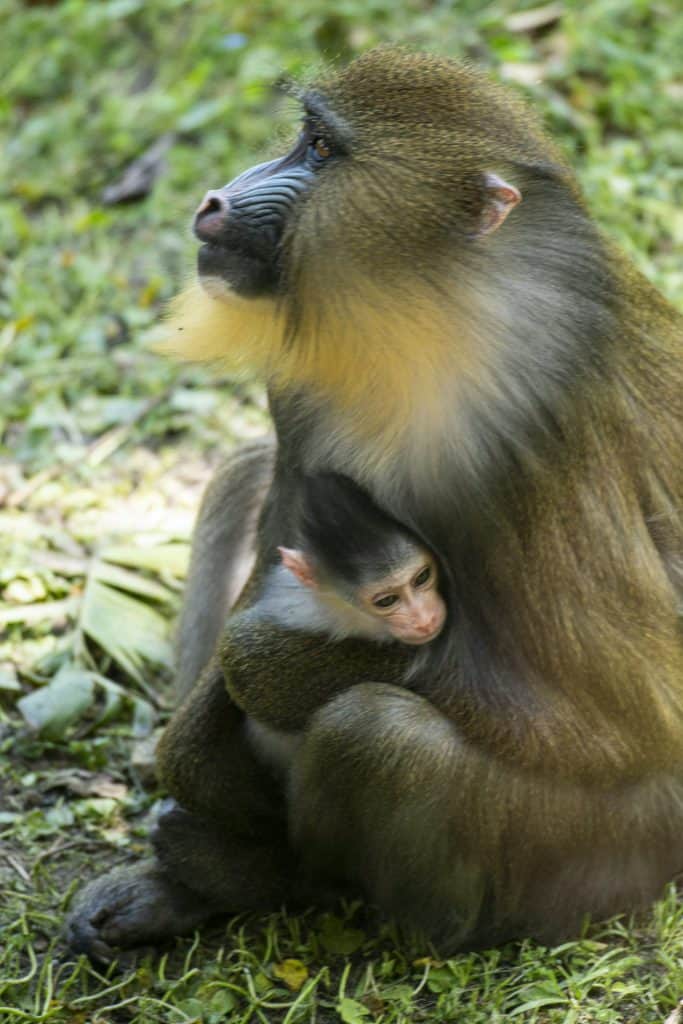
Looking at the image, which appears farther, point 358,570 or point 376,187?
point 358,570

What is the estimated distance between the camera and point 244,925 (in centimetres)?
358

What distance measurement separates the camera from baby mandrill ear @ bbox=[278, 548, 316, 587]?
3.19 meters

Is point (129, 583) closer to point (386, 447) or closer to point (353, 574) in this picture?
point (353, 574)

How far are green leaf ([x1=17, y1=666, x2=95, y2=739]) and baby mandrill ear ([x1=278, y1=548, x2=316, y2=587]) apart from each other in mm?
1113

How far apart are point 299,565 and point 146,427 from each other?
84.5 inches

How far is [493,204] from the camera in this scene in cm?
283

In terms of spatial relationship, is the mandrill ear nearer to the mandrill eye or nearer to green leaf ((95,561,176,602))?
the mandrill eye

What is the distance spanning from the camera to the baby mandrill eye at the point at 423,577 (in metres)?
3.02

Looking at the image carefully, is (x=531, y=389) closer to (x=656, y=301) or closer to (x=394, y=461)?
(x=394, y=461)

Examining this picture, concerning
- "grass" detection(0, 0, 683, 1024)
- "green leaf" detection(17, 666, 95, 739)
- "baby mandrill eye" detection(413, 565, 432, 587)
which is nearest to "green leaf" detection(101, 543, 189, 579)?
"grass" detection(0, 0, 683, 1024)

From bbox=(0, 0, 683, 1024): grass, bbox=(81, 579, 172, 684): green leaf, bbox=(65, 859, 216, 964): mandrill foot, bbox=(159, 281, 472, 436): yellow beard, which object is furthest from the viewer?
bbox=(81, 579, 172, 684): green leaf

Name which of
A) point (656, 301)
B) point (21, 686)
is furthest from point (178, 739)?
point (656, 301)

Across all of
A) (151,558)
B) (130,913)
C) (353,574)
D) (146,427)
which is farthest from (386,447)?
(146,427)

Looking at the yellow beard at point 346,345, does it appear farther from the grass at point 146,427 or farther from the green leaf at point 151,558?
the green leaf at point 151,558
